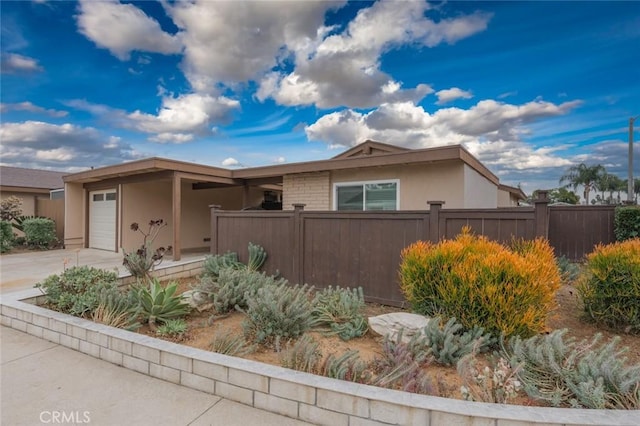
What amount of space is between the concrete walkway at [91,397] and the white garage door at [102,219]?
30.3 feet

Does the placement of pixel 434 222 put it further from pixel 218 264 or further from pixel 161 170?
pixel 161 170

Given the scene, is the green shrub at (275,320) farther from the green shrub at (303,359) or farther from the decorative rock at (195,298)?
the decorative rock at (195,298)

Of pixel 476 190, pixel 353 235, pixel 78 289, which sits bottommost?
pixel 78 289

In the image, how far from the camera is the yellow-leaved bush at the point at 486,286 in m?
3.01

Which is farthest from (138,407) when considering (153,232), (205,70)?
(153,232)

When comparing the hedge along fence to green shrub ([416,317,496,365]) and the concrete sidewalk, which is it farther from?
green shrub ([416,317,496,365])

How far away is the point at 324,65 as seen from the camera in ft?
32.2

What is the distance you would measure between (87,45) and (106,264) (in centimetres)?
582

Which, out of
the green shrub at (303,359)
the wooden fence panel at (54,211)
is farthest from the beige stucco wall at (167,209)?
the green shrub at (303,359)

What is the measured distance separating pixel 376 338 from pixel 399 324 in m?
0.39

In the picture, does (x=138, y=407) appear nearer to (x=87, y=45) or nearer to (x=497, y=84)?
(x=87, y=45)

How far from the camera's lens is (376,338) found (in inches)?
146

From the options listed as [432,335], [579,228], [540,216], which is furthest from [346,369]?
[579,228]

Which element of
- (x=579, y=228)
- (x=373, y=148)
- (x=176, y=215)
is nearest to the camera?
(x=579, y=228)
